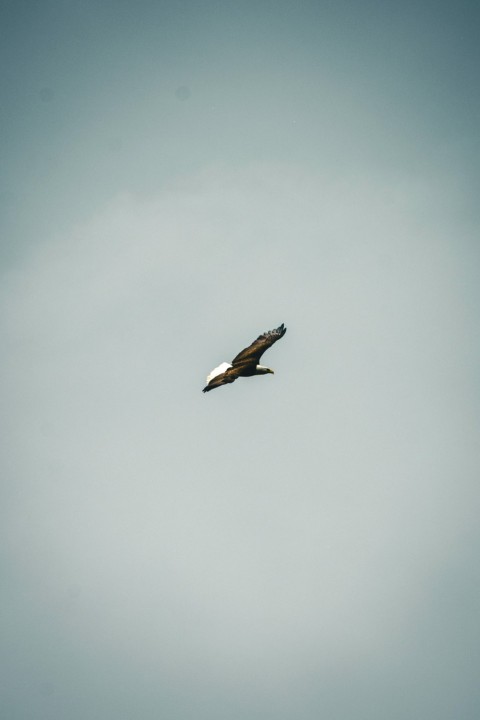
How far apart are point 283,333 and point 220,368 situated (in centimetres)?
280

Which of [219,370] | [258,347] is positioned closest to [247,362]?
[258,347]

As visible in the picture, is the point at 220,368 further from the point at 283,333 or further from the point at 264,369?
the point at 283,333

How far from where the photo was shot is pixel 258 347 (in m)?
16.3

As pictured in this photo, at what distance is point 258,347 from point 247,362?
0.74 m

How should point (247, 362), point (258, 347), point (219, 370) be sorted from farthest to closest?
point (219, 370)
point (247, 362)
point (258, 347)

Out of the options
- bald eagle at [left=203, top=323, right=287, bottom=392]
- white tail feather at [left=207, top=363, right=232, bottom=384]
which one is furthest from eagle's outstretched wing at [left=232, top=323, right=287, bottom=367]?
white tail feather at [left=207, top=363, right=232, bottom=384]

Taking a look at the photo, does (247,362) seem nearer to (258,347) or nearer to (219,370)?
(258,347)

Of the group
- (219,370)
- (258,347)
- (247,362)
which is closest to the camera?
(258,347)

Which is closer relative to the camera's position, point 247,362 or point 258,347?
point 258,347

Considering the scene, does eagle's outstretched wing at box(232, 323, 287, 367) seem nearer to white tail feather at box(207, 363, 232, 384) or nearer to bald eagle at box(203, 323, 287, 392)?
bald eagle at box(203, 323, 287, 392)

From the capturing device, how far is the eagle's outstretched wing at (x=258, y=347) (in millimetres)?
16297

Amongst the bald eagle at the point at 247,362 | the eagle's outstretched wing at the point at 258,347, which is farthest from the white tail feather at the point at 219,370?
the eagle's outstretched wing at the point at 258,347

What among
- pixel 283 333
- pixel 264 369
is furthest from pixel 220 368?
pixel 283 333

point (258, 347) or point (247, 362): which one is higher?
point (258, 347)
